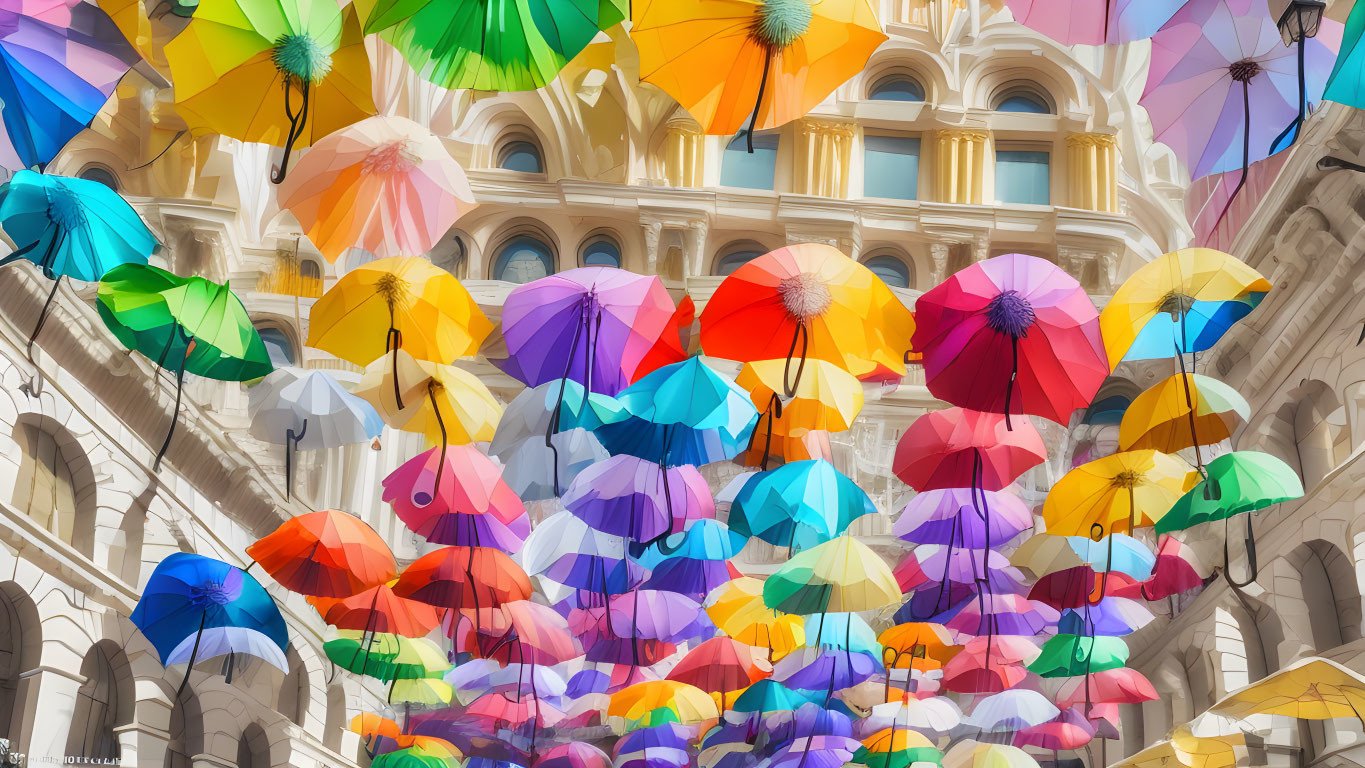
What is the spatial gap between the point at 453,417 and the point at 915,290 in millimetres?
8233

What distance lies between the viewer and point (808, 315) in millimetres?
7617

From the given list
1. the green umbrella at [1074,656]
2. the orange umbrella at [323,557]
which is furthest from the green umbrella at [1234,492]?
the orange umbrella at [323,557]

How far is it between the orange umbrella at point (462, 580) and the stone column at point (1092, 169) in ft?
31.9

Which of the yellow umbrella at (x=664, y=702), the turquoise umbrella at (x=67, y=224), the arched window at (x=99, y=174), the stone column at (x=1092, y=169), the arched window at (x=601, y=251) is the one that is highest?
the stone column at (x=1092, y=169)

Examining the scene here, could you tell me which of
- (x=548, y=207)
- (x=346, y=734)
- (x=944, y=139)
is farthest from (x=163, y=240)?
(x=944, y=139)

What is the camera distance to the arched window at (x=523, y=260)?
1647cm

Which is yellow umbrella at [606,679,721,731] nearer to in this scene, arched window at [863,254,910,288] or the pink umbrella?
the pink umbrella

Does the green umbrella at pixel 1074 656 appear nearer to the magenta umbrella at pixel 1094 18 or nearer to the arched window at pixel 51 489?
the magenta umbrella at pixel 1094 18

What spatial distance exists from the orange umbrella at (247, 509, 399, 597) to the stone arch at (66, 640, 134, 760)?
9.62ft

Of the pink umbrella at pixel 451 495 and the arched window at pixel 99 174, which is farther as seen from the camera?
the arched window at pixel 99 174

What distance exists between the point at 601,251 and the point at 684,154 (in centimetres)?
170

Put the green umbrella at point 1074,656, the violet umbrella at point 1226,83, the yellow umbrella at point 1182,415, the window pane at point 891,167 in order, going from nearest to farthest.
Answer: the violet umbrella at point 1226,83
the yellow umbrella at point 1182,415
the green umbrella at point 1074,656
the window pane at point 891,167

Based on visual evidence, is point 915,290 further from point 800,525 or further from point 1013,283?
point 1013,283

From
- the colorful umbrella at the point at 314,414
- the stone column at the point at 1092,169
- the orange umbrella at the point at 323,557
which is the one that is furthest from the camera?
the stone column at the point at 1092,169
